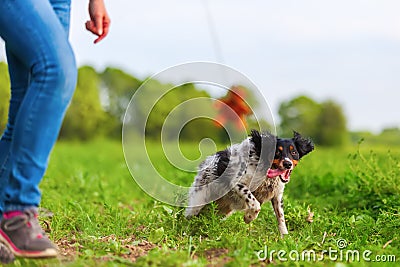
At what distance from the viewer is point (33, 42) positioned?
2779 mm

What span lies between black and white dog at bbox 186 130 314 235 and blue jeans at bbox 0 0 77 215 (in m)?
1.51

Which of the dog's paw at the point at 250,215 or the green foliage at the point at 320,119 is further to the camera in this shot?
the green foliage at the point at 320,119

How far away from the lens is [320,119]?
19.9m

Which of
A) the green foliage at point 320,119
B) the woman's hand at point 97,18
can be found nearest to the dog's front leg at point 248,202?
the woman's hand at point 97,18

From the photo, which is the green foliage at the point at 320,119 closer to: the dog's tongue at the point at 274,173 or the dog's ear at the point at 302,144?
the dog's ear at the point at 302,144

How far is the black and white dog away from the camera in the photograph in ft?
13.4

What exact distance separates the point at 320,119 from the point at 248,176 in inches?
638

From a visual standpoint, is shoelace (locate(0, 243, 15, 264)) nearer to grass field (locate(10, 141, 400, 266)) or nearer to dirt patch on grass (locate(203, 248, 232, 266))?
grass field (locate(10, 141, 400, 266))

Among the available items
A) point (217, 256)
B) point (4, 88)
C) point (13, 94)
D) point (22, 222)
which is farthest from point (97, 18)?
point (4, 88)

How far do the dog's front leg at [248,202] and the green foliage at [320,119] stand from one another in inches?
577

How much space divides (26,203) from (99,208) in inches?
105

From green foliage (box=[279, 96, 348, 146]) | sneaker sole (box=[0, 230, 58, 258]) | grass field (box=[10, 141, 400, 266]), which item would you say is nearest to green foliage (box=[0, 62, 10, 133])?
grass field (box=[10, 141, 400, 266])

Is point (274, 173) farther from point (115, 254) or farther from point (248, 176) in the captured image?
point (115, 254)

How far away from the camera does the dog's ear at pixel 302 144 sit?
14.1 ft
